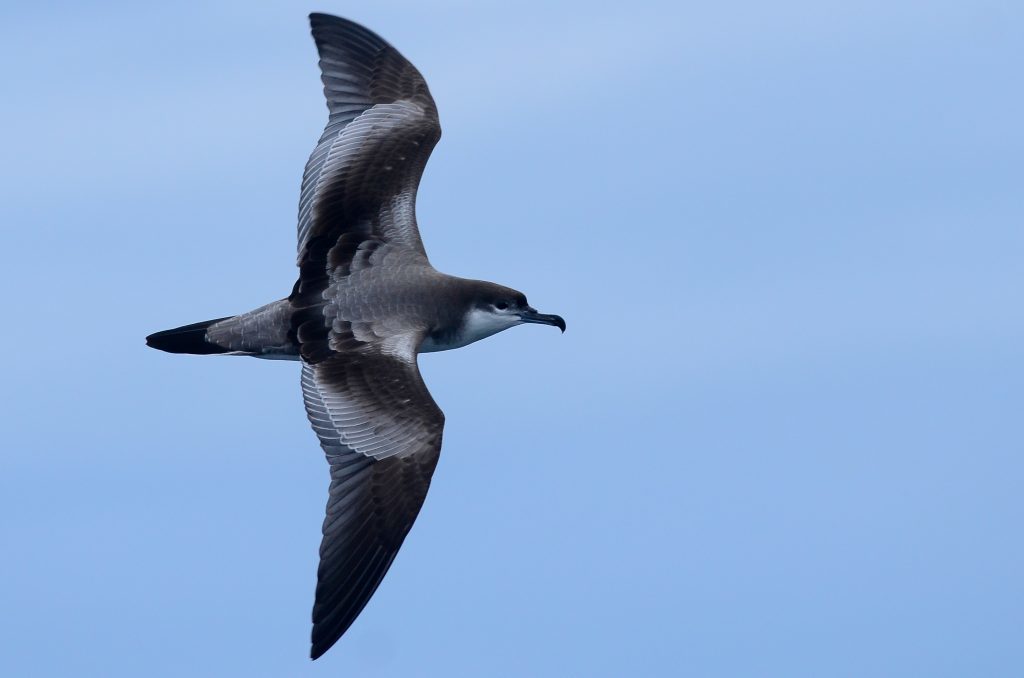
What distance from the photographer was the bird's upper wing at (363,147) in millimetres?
15359

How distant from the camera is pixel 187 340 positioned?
50.0 ft

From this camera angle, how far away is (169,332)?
→ 1531 centimetres

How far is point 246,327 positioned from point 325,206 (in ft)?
4.26

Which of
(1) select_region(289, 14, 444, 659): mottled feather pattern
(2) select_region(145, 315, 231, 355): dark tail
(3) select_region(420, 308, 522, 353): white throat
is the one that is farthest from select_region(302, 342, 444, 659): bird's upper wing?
(2) select_region(145, 315, 231, 355): dark tail

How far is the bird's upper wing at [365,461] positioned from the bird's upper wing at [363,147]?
119cm

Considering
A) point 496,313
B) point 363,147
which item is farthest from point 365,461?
point 363,147

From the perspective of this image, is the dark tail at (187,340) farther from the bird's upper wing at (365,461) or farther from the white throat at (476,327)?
the white throat at (476,327)

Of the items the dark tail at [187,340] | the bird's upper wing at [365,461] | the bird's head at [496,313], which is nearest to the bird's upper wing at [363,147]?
the bird's head at [496,313]

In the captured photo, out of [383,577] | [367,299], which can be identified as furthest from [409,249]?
[383,577]

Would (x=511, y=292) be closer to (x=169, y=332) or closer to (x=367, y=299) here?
(x=367, y=299)

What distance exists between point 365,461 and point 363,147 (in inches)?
124

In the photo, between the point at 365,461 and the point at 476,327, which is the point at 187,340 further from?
the point at 476,327

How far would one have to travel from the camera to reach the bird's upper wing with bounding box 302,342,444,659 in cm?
1353

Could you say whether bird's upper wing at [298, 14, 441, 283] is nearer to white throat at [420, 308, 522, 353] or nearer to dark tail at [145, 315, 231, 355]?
white throat at [420, 308, 522, 353]
